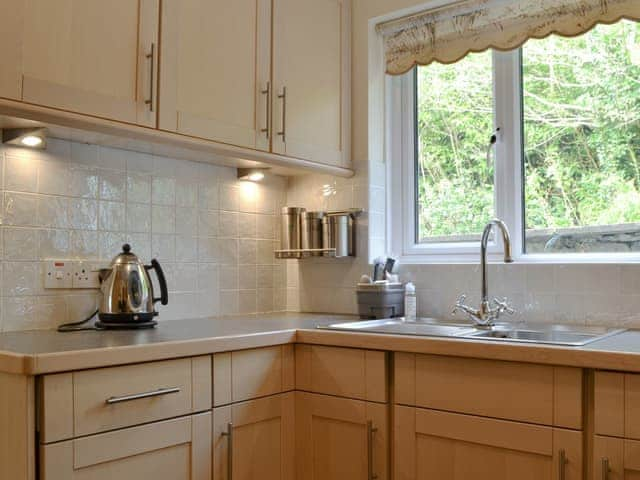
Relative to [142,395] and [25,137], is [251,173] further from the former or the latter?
[142,395]

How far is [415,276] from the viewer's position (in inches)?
107

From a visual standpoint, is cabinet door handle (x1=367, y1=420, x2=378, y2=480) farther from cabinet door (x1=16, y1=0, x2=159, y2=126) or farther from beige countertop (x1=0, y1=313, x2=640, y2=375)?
cabinet door (x1=16, y1=0, x2=159, y2=126)

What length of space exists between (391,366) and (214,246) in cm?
101

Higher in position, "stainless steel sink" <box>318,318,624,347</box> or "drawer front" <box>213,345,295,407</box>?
"stainless steel sink" <box>318,318,624,347</box>

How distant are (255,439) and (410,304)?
2.83 ft

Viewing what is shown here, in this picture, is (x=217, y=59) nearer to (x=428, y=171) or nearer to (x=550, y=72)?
(x=428, y=171)

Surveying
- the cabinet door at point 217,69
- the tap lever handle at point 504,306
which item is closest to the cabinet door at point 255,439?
the tap lever handle at point 504,306

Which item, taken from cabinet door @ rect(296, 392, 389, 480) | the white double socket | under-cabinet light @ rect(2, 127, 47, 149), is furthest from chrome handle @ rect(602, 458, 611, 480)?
under-cabinet light @ rect(2, 127, 47, 149)

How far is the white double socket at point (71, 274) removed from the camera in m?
2.16

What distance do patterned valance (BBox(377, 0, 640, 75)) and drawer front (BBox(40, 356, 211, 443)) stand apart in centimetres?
157

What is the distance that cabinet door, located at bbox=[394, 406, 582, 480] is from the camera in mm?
1679

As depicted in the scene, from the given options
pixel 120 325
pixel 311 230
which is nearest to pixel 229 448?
pixel 120 325

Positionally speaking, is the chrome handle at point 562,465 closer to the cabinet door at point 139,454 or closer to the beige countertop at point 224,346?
the beige countertop at point 224,346

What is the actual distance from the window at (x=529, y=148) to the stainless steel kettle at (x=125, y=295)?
1157 millimetres
